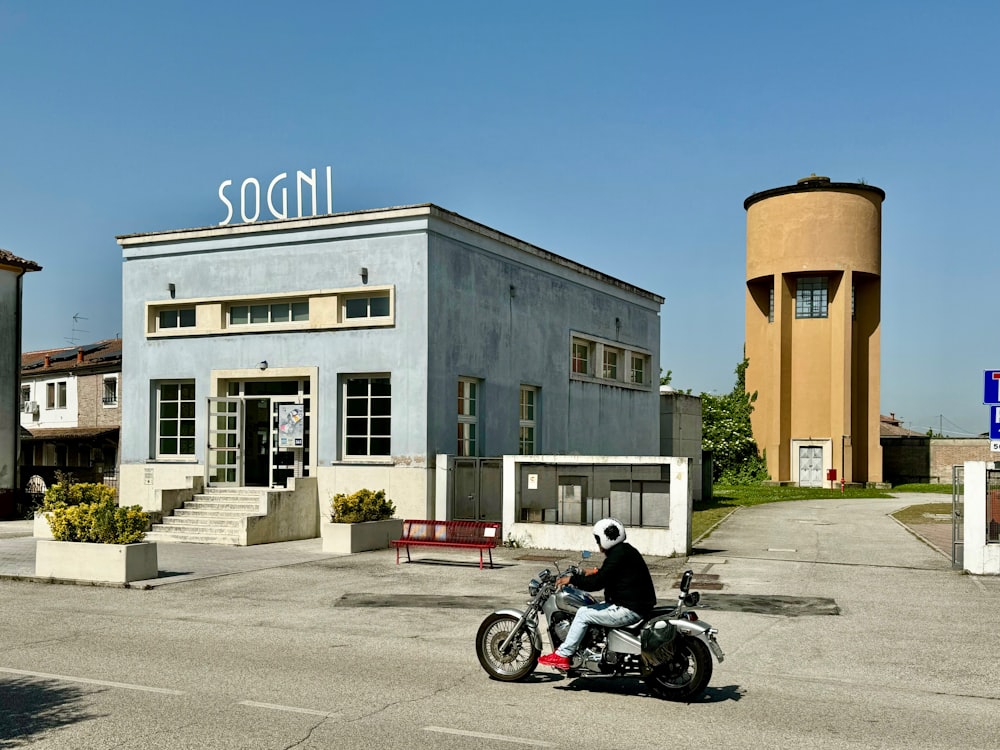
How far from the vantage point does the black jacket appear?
911cm

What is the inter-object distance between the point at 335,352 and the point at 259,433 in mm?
3299

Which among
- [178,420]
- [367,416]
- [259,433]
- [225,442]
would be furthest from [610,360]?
[178,420]

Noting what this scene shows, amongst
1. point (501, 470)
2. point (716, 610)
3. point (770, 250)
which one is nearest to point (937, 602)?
point (716, 610)

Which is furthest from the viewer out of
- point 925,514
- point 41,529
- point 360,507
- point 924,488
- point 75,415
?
point 924,488

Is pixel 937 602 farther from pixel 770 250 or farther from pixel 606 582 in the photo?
pixel 770 250

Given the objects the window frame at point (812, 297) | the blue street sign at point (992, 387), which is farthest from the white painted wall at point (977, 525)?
the window frame at point (812, 297)

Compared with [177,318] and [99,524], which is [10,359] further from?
[99,524]

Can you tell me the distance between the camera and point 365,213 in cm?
2427

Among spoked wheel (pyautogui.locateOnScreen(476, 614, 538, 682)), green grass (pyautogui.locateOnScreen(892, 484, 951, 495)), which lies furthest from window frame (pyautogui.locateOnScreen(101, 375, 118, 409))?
spoked wheel (pyautogui.locateOnScreen(476, 614, 538, 682))

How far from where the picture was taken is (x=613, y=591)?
9195 mm

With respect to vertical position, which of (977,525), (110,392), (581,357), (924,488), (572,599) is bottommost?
(924,488)

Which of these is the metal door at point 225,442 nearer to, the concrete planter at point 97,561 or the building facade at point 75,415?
the concrete planter at point 97,561

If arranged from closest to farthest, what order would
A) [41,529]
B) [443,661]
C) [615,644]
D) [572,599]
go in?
[615,644]
[572,599]
[443,661]
[41,529]

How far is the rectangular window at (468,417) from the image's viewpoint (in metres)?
25.5
